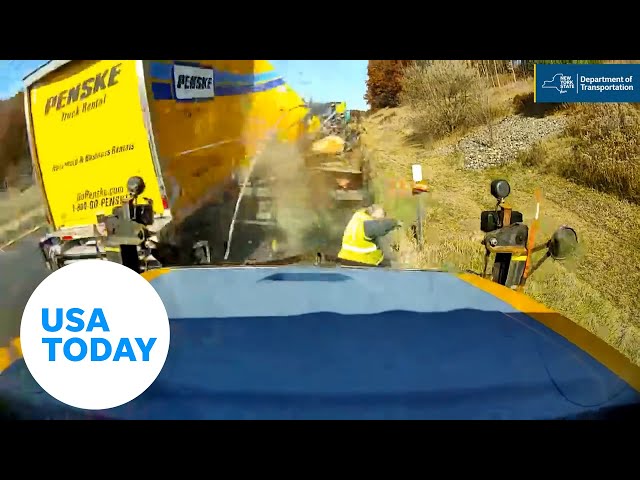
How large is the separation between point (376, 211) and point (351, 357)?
0.66 meters

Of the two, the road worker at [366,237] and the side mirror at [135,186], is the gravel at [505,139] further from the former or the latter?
the side mirror at [135,186]

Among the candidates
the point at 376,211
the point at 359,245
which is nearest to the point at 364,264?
the point at 359,245

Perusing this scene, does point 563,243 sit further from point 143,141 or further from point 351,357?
point 143,141

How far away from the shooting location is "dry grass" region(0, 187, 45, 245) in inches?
106

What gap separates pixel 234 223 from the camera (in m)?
2.80

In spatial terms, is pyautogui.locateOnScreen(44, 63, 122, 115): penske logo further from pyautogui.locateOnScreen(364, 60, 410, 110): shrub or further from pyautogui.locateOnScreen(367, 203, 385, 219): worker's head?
pyautogui.locateOnScreen(367, 203, 385, 219): worker's head

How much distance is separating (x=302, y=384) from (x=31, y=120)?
5.04ft

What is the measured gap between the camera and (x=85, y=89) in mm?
2658

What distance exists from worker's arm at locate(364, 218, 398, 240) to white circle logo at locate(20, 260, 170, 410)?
90 cm

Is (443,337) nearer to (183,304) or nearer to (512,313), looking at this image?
(512,313)

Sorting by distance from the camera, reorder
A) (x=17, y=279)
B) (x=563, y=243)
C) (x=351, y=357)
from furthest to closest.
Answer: (x=563, y=243), (x=17, y=279), (x=351, y=357)

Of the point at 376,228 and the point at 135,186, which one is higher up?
the point at 135,186

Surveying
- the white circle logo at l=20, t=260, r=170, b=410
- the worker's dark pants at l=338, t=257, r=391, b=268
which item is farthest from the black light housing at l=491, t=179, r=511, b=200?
the white circle logo at l=20, t=260, r=170, b=410

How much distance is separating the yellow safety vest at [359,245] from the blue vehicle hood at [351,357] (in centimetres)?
7
